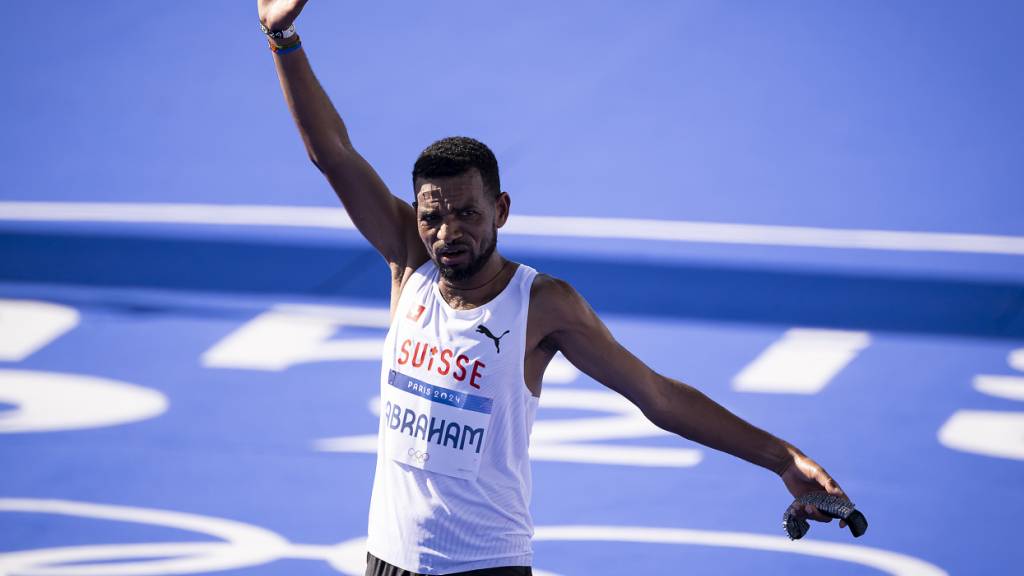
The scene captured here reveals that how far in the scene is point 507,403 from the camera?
3.24 metres

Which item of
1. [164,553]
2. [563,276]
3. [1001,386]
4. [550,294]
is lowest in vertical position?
[164,553]

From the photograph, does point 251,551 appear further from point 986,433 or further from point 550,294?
point 986,433

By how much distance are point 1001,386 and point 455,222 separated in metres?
4.01

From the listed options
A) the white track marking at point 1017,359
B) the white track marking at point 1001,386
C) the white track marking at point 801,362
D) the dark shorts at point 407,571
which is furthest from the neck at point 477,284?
the white track marking at point 1017,359

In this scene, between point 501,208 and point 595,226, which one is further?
point 595,226

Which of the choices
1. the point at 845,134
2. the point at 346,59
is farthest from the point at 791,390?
the point at 346,59

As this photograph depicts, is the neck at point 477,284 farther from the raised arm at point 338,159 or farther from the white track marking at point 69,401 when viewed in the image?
the white track marking at point 69,401

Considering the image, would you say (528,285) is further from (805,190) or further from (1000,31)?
(1000,31)

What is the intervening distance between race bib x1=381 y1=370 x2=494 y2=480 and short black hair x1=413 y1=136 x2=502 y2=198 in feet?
1.57

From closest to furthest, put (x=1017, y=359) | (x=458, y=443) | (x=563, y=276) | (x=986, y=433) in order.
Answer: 1. (x=458, y=443)
2. (x=986, y=433)
3. (x=1017, y=359)
4. (x=563, y=276)

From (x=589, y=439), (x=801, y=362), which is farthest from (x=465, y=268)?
(x=801, y=362)

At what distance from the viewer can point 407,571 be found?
3.24m

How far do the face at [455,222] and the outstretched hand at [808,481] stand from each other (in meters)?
0.87

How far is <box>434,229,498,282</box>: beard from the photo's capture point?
3.25 metres
